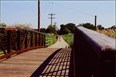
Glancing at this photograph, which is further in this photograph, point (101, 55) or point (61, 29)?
point (61, 29)

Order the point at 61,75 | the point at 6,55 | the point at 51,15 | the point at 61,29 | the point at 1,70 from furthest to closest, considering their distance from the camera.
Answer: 1. the point at 61,29
2. the point at 51,15
3. the point at 6,55
4. the point at 1,70
5. the point at 61,75

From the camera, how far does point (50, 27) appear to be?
340ft

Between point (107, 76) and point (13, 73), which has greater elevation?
point (107, 76)

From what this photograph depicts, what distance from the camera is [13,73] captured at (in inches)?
285

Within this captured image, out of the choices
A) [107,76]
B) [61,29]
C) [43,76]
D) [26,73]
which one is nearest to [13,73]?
[26,73]

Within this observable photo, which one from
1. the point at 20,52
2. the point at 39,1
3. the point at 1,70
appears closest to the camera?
the point at 1,70

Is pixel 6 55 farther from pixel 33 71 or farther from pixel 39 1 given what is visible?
pixel 39 1

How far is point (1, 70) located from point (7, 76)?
3.37 ft

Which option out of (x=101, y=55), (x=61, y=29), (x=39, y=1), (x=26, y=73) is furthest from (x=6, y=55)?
(x=61, y=29)

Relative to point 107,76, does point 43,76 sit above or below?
below

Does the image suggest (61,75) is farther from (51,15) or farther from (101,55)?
(51,15)

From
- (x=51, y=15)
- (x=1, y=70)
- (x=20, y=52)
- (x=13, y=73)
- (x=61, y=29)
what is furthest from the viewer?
(x=61, y=29)

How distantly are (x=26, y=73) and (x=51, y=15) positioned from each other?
9620cm

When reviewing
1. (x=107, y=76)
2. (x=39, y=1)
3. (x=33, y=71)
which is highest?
(x=39, y=1)
